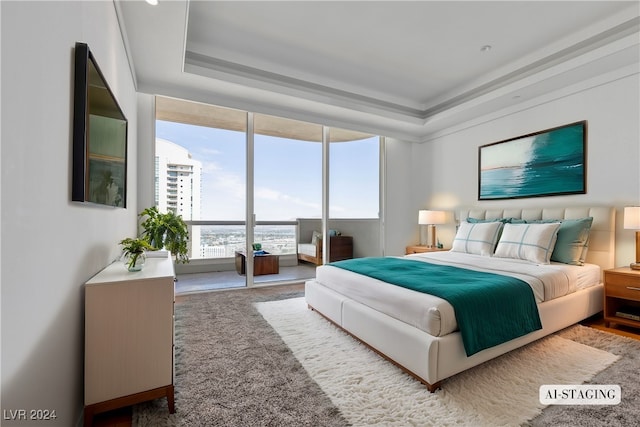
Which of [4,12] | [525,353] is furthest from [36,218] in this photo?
[525,353]

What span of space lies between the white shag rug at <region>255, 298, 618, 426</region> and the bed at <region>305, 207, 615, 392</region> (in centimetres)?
9

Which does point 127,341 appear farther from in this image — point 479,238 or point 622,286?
point 622,286

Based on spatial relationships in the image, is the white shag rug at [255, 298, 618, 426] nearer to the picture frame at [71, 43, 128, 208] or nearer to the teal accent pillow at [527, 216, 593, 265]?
the teal accent pillow at [527, 216, 593, 265]

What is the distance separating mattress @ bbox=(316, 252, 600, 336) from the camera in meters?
1.89

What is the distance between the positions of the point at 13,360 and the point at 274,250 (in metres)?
4.01

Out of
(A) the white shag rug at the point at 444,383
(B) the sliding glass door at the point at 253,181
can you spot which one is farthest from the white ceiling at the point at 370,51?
(A) the white shag rug at the point at 444,383

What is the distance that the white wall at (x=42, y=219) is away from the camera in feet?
2.97

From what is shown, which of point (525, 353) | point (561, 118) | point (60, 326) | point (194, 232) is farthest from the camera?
point (194, 232)

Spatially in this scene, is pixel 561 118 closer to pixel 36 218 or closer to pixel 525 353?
pixel 525 353

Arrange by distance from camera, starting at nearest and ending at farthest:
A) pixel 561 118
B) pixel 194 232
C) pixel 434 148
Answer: pixel 561 118
pixel 194 232
pixel 434 148

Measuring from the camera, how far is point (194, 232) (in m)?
4.33

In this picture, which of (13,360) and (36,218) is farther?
(36,218)

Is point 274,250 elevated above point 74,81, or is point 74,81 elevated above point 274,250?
point 74,81

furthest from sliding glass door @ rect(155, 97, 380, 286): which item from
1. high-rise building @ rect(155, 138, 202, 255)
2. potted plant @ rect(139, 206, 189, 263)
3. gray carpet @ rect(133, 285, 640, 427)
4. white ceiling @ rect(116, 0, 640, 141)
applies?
gray carpet @ rect(133, 285, 640, 427)
